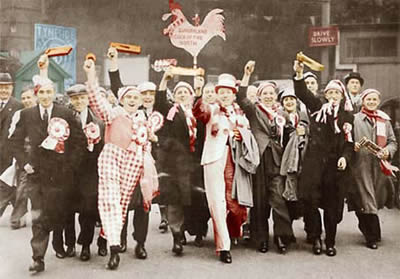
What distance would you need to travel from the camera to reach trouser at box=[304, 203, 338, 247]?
287 cm

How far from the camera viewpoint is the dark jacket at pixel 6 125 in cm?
282

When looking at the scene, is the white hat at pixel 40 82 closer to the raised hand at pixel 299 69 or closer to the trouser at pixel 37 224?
the trouser at pixel 37 224

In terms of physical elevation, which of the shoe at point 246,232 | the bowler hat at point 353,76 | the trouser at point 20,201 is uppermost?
the bowler hat at point 353,76

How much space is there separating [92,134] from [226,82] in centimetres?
73

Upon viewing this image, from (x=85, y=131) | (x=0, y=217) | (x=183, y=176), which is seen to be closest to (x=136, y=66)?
(x=85, y=131)

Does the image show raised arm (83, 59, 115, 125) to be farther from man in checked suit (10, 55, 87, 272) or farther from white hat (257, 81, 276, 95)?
white hat (257, 81, 276, 95)

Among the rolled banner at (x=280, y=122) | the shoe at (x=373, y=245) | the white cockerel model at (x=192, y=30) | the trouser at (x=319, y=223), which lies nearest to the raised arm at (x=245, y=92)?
the rolled banner at (x=280, y=122)

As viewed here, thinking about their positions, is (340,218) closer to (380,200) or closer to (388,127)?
(380,200)

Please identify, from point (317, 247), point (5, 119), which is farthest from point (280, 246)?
point (5, 119)

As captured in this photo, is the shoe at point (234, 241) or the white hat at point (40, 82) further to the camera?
the shoe at point (234, 241)

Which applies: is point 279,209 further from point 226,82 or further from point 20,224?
point 20,224

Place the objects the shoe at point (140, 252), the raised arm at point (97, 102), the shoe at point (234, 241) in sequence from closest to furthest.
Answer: the raised arm at point (97, 102), the shoe at point (140, 252), the shoe at point (234, 241)

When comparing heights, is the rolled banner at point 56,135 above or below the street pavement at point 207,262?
above

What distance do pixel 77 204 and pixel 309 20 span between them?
1533 mm
